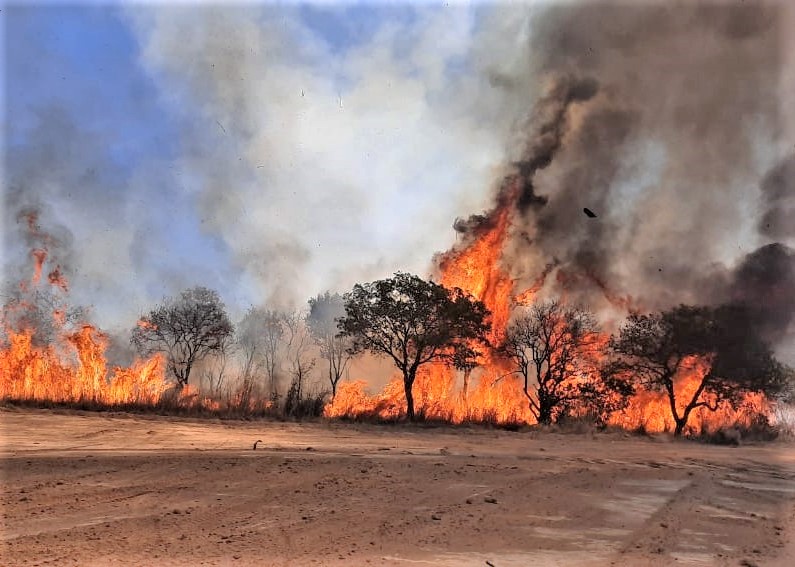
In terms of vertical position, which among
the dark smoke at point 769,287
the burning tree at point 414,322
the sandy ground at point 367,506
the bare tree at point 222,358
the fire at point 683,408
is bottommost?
the sandy ground at point 367,506

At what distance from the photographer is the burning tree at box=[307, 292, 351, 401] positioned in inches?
1432

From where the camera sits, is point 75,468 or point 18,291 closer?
point 75,468

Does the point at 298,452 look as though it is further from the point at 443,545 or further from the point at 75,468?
the point at 443,545

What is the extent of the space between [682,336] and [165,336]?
86.9 ft

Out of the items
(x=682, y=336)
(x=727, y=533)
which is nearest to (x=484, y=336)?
(x=682, y=336)

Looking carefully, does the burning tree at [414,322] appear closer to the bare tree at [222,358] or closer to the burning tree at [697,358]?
the burning tree at [697,358]

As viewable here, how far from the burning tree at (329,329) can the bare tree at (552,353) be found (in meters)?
13.5

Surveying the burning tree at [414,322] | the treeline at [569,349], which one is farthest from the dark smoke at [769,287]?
the burning tree at [414,322]

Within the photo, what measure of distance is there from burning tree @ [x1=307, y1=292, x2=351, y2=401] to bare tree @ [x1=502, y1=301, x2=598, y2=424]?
13507 millimetres

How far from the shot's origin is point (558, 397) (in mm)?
24203

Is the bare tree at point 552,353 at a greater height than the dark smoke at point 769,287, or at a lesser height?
lesser

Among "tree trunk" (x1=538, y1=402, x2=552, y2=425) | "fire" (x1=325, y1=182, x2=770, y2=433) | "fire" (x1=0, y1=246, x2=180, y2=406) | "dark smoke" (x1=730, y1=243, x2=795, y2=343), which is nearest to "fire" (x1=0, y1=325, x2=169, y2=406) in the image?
"fire" (x1=0, y1=246, x2=180, y2=406)

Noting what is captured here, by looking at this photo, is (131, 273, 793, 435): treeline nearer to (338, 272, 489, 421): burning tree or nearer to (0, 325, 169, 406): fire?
(338, 272, 489, 421): burning tree

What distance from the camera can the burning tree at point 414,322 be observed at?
78.6 feet
